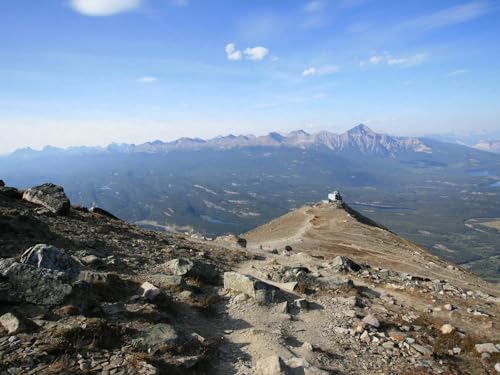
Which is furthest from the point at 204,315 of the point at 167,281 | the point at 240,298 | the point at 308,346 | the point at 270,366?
the point at 270,366

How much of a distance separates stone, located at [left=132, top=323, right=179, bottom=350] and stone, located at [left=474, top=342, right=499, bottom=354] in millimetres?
13690

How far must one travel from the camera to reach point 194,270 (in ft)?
68.4

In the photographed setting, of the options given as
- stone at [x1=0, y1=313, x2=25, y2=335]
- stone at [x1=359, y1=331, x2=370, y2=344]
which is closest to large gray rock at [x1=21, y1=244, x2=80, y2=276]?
stone at [x1=0, y1=313, x2=25, y2=335]

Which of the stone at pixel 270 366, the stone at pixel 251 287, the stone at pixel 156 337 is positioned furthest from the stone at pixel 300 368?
the stone at pixel 251 287

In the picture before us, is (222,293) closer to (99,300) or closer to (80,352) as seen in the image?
(99,300)

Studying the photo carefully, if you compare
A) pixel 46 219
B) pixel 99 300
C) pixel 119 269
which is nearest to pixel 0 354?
pixel 99 300

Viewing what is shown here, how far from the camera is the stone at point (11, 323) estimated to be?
10986 mm

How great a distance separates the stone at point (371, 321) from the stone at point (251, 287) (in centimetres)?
474

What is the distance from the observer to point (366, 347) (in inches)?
606

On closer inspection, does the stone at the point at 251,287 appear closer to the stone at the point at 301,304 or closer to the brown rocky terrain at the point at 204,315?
the brown rocky terrain at the point at 204,315

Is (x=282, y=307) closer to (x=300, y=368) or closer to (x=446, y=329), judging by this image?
(x=300, y=368)

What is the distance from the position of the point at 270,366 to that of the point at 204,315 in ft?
16.9

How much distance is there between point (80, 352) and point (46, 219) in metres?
19.9

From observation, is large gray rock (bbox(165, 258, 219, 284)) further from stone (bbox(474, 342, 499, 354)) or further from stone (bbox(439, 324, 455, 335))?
stone (bbox(474, 342, 499, 354))
